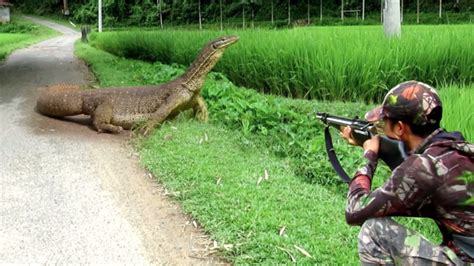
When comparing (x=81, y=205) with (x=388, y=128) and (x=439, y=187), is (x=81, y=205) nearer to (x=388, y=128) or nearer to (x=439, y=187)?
(x=388, y=128)

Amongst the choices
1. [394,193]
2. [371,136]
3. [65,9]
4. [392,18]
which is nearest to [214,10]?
[65,9]

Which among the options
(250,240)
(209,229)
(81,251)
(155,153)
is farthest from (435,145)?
(155,153)

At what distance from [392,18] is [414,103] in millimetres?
6759

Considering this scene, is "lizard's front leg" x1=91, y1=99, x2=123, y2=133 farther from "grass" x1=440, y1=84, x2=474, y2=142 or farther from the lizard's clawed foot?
"grass" x1=440, y1=84, x2=474, y2=142

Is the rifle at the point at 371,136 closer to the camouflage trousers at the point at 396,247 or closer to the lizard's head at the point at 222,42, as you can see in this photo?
the camouflage trousers at the point at 396,247

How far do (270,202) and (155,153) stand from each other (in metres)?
1.60

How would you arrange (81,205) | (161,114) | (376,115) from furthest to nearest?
(161,114) < (81,205) < (376,115)

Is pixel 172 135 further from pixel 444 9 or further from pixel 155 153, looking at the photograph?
pixel 444 9

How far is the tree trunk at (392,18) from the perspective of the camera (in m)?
8.21

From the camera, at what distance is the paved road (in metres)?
3.25

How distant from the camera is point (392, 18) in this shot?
27.4 ft

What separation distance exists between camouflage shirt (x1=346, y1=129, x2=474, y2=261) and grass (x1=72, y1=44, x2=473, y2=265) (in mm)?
983

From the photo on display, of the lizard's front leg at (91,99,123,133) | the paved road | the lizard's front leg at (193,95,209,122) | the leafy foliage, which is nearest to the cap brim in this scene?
the paved road

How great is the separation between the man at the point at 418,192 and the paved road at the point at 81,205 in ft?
3.95
